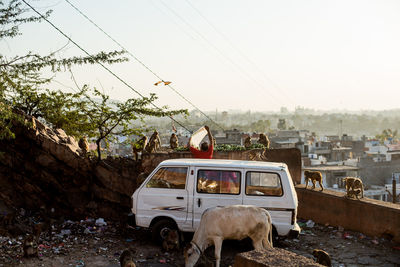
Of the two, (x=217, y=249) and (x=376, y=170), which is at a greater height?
(x=376, y=170)

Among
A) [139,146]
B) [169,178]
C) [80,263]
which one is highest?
[139,146]

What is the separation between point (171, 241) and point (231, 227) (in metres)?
1.41

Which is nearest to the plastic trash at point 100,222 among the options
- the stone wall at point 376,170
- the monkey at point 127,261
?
the monkey at point 127,261

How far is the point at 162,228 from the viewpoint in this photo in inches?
336

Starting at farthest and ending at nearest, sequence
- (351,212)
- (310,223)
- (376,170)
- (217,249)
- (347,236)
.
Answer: (376,170) → (310,223) → (351,212) → (347,236) → (217,249)

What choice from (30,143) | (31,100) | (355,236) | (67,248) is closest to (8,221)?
(67,248)

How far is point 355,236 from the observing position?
372 inches

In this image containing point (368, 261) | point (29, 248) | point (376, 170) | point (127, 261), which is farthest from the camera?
point (376, 170)

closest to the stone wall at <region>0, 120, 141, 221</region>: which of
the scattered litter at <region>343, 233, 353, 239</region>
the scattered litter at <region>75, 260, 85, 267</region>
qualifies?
the scattered litter at <region>75, 260, 85, 267</region>

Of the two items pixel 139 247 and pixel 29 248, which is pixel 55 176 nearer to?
pixel 29 248

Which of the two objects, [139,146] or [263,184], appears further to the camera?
[139,146]

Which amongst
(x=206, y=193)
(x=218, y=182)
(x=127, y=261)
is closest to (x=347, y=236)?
(x=218, y=182)

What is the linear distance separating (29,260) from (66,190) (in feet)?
11.4

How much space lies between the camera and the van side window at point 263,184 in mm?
8266
